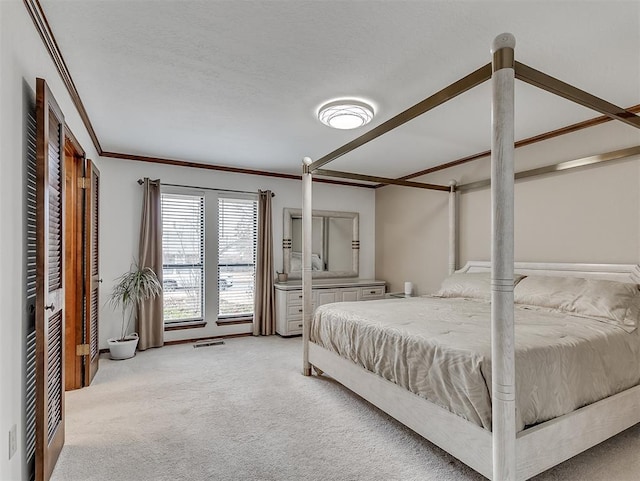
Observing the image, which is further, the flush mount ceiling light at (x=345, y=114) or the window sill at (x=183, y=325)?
the window sill at (x=183, y=325)

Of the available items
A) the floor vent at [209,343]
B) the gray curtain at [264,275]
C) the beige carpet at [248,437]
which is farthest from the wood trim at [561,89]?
the floor vent at [209,343]

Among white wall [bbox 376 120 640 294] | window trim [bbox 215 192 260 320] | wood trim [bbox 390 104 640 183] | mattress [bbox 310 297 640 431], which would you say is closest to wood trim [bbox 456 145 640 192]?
white wall [bbox 376 120 640 294]

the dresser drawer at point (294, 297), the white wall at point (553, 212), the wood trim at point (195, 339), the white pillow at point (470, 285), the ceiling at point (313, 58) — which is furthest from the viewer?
the dresser drawer at point (294, 297)

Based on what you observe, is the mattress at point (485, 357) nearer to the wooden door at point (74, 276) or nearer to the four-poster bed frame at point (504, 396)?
the four-poster bed frame at point (504, 396)

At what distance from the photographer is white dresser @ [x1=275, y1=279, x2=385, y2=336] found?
519cm

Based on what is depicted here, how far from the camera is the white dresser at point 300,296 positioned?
204 inches

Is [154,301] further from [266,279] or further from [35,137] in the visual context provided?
[35,137]

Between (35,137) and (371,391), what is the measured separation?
265cm

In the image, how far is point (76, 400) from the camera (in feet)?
9.87

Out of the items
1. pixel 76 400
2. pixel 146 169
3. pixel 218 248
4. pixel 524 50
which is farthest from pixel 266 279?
pixel 524 50

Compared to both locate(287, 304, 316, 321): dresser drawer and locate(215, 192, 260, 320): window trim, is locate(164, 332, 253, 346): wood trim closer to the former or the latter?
locate(215, 192, 260, 320): window trim

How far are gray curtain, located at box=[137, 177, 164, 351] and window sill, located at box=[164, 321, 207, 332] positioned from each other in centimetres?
15

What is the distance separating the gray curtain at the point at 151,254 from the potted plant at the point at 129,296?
95 millimetres

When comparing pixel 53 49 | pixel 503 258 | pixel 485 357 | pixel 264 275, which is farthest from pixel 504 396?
pixel 264 275
